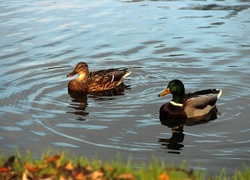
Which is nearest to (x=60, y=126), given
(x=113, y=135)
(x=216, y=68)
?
(x=113, y=135)

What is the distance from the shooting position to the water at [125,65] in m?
11.5

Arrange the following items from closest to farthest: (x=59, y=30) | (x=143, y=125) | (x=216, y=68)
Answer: (x=143, y=125) → (x=216, y=68) → (x=59, y=30)

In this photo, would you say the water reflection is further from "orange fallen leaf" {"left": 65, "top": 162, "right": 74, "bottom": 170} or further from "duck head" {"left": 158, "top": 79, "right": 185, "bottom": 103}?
"orange fallen leaf" {"left": 65, "top": 162, "right": 74, "bottom": 170}

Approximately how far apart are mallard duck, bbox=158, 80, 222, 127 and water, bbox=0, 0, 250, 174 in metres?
0.33

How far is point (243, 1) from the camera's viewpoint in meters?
25.6

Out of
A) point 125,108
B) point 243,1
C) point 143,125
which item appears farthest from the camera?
point 243,1

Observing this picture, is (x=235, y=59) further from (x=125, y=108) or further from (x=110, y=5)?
(x=110, y=5)

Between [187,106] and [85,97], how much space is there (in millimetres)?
2903

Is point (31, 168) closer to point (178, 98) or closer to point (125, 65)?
point (178, 98)

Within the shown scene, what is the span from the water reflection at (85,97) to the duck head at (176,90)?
5.11 ft

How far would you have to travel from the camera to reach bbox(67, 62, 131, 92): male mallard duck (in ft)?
53.2

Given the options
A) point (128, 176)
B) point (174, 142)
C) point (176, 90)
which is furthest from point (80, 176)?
point (176, 90)

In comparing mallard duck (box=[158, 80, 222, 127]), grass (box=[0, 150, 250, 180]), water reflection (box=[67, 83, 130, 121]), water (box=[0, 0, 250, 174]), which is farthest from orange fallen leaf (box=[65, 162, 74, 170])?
water reflection (box=[67, 83, 130, 121])

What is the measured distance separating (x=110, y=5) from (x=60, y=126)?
13.8 meters
